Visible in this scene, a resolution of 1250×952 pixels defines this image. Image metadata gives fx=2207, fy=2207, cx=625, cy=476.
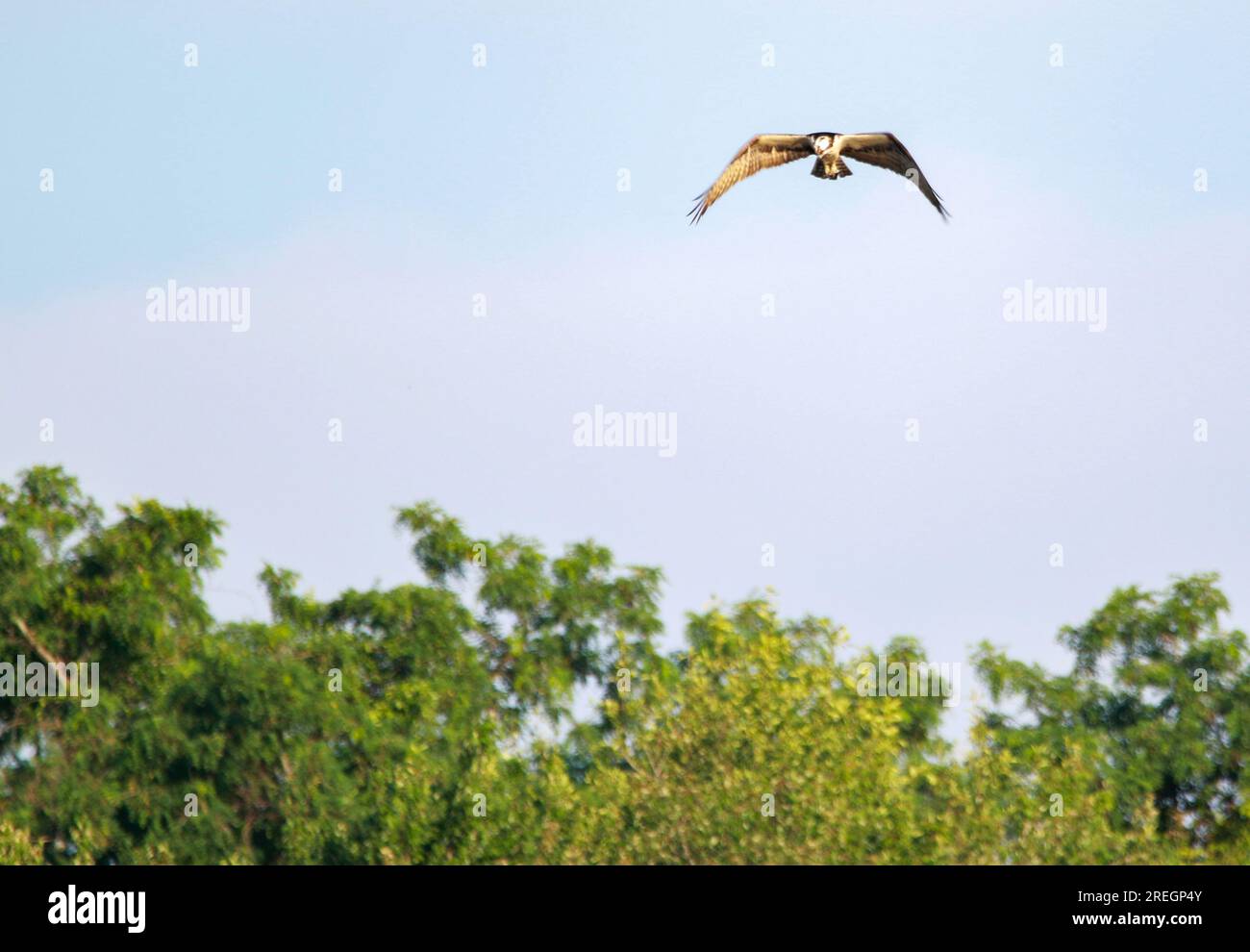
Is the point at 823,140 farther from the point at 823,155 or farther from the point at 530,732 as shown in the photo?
the point at 530,732

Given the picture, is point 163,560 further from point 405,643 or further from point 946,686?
point 946,686

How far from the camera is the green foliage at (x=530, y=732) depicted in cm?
4178

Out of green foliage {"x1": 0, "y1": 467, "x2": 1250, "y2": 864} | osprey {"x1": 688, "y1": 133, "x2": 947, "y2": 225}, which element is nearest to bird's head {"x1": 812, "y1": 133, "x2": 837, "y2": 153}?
osprey {"x1": 688, "y1": 133, "x2": 947, "y2": 225}

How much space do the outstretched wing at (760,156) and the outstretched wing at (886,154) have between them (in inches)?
19.8

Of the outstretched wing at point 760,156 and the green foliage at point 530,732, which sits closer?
the outstretched wing at point 760,156

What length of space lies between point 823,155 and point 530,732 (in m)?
46.5

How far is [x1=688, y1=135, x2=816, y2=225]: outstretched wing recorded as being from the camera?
90.2 ft

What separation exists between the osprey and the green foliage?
14790 mm

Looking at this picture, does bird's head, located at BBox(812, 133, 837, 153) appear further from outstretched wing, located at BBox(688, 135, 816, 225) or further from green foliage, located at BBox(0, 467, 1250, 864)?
green foliage, located at BBox(0, 467, 1250, 864)

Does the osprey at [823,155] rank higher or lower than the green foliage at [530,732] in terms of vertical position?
higher

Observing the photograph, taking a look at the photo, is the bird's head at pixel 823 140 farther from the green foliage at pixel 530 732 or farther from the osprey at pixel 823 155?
the green foliage at pixel 530 732

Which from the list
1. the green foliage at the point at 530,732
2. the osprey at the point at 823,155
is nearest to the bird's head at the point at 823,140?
the osprey at the point at 823,155
